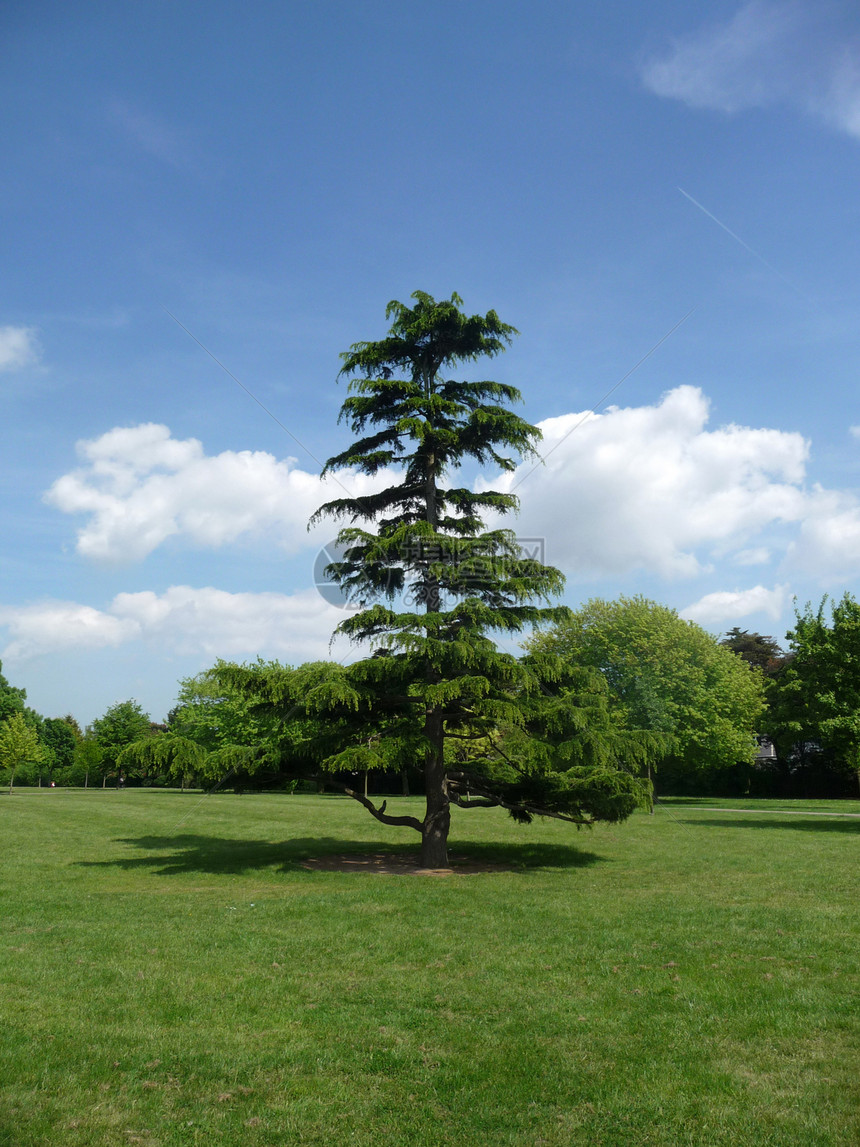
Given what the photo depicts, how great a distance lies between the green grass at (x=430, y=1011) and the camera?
4914mm

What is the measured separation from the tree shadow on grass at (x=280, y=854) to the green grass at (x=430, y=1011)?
2.17 m

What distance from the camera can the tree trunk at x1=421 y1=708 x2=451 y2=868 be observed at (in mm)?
15781

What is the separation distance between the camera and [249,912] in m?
11.3

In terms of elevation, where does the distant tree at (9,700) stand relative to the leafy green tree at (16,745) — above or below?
above

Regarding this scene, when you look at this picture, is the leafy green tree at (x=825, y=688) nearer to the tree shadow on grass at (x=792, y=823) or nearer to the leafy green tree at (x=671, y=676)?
the tree shadow on grass at (x=792, y=823)

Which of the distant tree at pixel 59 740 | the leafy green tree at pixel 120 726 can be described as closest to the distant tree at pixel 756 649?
the leafy green tree at pixel 120 726

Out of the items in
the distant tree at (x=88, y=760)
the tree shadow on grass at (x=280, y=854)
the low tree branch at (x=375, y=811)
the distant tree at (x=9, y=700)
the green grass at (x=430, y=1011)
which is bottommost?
the distant tree at (x=88, y=760)

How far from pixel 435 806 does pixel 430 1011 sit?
31.0ft

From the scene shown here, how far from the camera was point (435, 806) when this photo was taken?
16.2 metres

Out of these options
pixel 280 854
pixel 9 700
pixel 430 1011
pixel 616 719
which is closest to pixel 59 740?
pixel 9 700

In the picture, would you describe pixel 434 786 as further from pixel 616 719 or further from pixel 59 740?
pixel 59 740

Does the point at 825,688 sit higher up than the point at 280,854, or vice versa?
the point at 825,688

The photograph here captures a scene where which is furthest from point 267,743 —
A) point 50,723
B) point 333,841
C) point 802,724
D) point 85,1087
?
point 50,723

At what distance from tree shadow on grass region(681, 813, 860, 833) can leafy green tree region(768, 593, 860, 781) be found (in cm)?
219
